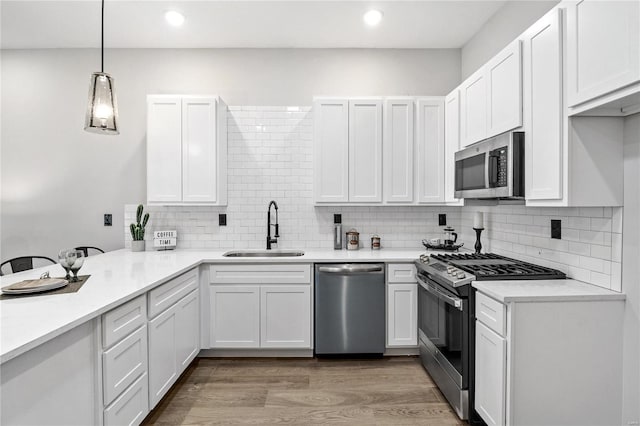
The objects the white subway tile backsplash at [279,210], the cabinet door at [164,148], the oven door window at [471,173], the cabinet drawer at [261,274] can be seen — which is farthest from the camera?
the white subway tile backsplash at [279,210]

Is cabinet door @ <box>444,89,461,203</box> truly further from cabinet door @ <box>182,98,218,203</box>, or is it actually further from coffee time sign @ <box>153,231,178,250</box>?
coffee time sign @ <box>153,231,178,250</box>

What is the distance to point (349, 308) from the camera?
3.08m

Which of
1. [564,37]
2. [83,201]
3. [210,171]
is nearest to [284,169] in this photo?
[210,171]

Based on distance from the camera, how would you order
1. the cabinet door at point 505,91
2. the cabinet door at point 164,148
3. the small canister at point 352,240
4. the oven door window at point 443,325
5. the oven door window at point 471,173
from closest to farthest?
the cabinet door at point 505,91 < the oven door window at point 443,325 < the oven door window at point 471,173 < the cabinet door at point 164,148 < the small canister at point 352,240

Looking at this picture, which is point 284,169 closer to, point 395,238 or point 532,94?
point 395,238

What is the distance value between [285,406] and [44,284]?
1637mm

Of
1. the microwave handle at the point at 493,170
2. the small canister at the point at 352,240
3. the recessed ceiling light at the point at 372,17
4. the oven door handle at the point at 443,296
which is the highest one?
the recessed ceiling light at the point at 372,17

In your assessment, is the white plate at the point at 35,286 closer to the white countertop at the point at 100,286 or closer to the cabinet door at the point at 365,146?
the white countertop at the point at 100,286

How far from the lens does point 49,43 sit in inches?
143

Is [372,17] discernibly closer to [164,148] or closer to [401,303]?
[164,148]

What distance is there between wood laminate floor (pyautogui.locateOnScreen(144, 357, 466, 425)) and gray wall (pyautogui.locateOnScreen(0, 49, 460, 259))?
1954 millimetres

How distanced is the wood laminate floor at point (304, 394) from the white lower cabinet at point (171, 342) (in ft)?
0.63

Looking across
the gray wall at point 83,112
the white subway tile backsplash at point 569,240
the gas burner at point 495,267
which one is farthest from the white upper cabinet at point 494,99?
the gray wall at point 83,112

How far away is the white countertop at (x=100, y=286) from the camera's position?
129 centimetres
